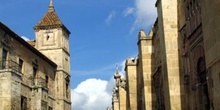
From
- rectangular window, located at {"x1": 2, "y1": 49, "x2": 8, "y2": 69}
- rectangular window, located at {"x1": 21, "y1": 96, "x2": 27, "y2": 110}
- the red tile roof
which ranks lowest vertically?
rectangular window, located at {"x1": 21, "y1": 96, "x2": 27, "y2": 110}

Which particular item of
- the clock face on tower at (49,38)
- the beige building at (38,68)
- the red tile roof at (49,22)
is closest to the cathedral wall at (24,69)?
the beige building at (38,68)

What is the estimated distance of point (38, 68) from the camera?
35.4m

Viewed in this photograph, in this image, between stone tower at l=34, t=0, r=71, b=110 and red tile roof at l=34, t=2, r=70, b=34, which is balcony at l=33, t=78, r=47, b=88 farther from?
red tile roof at l=34, t=2, r=70, b=34

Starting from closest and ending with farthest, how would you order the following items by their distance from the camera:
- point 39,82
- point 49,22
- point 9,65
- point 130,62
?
point 130,62 → point 9,65 → point 39,82 → point 49,22

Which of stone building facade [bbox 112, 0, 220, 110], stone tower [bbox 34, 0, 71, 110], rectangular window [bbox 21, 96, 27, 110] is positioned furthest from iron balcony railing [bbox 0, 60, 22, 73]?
stone building facade [bbox 112, 0, 220, 110]

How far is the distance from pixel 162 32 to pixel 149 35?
5814mm

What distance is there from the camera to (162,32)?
1742 cm

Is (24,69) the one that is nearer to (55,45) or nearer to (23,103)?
(23,103)

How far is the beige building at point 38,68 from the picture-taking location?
88.1ft

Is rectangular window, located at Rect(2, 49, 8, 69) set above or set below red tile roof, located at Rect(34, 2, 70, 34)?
below

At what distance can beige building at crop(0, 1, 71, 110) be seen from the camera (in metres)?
26.9

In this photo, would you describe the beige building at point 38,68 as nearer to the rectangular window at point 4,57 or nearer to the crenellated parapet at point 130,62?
the rectangular window at point 4,57

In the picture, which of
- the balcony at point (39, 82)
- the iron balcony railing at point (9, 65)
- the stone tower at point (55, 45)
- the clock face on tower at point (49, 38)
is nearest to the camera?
the iron balcony railing at point (9, 65)

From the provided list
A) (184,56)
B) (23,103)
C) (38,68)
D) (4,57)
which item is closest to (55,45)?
(38,68)
